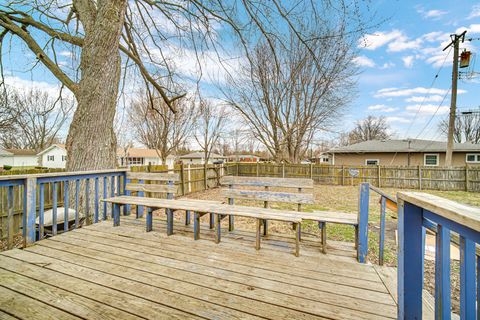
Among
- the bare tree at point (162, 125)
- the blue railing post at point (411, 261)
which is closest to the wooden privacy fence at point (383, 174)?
the bare tree at point (162, 125)

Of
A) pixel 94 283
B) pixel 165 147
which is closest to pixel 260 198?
pixel 94 283

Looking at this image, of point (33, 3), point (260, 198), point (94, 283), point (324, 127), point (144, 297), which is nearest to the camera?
point (144, 297)

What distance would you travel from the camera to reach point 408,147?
16.7m

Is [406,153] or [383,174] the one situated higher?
[406,153]

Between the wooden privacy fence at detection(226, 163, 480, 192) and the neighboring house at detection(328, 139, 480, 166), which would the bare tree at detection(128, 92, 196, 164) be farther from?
the neighboring house at detection(328, 139, 480, 166)

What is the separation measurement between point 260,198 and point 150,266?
1800 mm

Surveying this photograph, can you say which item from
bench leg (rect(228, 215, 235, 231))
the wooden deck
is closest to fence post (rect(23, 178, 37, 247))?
the wooden deck

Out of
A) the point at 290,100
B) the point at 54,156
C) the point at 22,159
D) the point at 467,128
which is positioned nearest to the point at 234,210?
the point at 290,100

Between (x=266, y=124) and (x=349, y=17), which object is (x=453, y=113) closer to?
(x=266, y=124)

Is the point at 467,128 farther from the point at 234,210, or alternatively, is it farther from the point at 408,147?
the point at 234,210

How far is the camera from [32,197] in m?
2.93

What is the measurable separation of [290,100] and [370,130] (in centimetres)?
3057

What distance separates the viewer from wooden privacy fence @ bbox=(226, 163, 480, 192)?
12.2 m

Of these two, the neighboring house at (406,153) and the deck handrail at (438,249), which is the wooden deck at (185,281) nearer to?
the deck handrail at (438,249)
